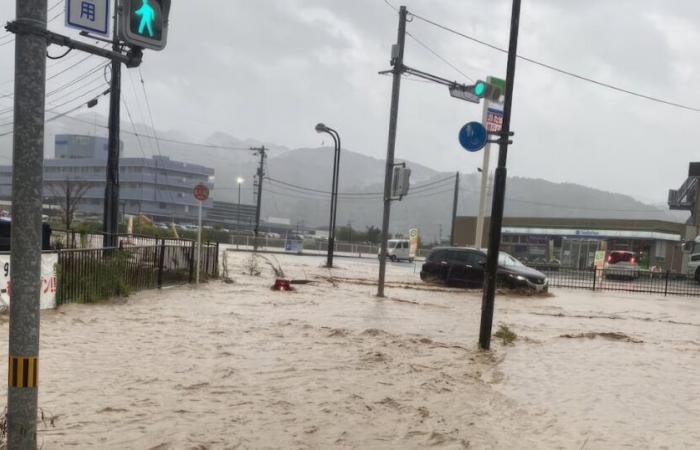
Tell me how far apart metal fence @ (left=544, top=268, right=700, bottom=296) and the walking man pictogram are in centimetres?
2148

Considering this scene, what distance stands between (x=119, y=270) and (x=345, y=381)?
7203 mm

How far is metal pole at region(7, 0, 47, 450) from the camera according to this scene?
3.02m

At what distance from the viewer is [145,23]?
3641 millimetres

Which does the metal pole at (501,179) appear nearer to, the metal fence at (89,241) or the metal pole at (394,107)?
the metal pole at (394,107)

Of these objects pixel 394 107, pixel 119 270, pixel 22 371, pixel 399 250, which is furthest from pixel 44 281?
pixel 399 250

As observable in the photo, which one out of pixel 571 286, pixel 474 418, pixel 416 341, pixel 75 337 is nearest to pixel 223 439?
pixel 474 418

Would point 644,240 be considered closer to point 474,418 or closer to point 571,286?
point 571,286

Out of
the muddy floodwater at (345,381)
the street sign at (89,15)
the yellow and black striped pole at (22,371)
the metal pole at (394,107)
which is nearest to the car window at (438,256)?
the metal pole at (394,107)

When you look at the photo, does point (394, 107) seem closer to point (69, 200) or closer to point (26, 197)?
point (26, 197)

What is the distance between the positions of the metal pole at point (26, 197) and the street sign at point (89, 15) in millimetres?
348

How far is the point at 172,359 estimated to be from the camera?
268 inches

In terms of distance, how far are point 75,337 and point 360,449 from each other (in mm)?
5016

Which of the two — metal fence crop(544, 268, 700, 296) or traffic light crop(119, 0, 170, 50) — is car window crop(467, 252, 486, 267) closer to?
metal fence crop(544, 268, 700, 296)

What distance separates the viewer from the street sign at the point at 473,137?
8547mm
